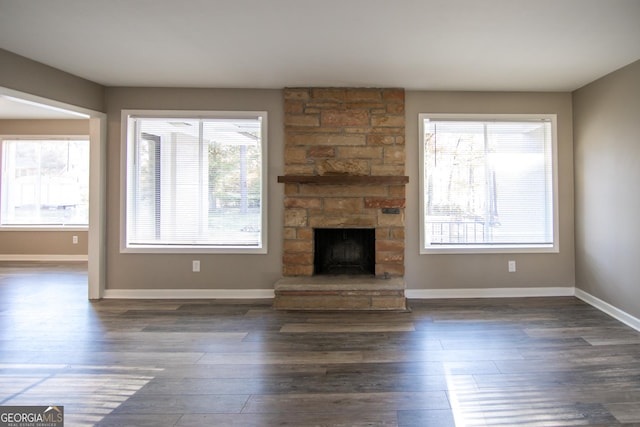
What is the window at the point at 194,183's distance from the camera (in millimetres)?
3855

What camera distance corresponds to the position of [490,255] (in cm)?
385

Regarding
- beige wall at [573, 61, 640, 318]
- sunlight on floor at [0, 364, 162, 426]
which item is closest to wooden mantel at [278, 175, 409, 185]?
beige wall at [573, 61, 640, 318]

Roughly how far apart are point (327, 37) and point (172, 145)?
232 cm

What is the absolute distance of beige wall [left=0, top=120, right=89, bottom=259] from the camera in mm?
5832

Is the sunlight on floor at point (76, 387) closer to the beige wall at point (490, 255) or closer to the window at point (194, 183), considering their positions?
the window at point (194, 183)

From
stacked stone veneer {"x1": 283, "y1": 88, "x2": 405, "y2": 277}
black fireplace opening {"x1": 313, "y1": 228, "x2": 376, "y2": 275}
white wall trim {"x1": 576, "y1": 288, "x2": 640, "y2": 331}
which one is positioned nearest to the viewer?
white wall trim {"x1": 576, "y1": 288, "x2": 640, "y2": 331}

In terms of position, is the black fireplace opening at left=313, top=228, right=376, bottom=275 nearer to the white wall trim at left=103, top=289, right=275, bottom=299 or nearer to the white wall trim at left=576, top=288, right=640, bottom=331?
the white wall trim at left=103, top=289, right=275, bottom=299

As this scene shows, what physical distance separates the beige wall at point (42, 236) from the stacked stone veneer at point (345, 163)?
178 inches

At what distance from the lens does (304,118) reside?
3.74 metres

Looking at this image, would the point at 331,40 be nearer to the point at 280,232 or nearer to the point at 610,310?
the point at 280,232

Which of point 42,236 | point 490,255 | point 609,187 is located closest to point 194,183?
point 490,255

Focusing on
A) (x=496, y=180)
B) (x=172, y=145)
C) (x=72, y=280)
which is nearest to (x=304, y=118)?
(x=172, y=145)

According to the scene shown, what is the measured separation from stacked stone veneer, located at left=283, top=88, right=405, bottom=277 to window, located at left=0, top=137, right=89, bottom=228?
14.9 ft

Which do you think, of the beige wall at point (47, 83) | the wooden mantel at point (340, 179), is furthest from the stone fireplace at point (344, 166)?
the beige wall at point (47, 83)
